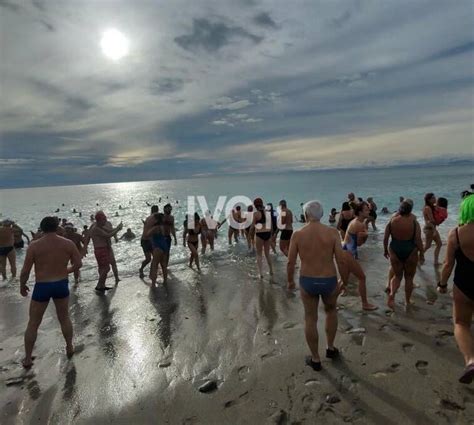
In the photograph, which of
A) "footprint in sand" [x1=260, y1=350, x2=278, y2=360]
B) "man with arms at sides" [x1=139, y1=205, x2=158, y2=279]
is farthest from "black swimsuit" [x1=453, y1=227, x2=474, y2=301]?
"man with arms at sides" [x1=139, y1=205, x2=158, y2=279]

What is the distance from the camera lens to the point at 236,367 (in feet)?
13.2

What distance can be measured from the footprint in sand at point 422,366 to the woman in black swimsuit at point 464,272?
1.83 ft

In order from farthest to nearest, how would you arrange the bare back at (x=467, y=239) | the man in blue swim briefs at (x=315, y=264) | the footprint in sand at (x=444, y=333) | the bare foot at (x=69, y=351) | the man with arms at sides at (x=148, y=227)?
the man with arms at sides at (x=148, y=227) < the bare foot at (x=69, y=351) < the footprint in sand at (x=444, y=333) < the man in blue swim briefs at (x=315, y=264) < the bare back at (x=467, y=239)

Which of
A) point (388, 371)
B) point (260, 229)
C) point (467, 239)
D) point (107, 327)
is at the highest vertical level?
point (467, 239)

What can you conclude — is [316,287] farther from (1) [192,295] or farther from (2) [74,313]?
(2) [74,313]

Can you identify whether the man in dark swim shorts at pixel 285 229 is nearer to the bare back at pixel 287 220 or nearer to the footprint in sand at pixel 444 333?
the bare back at pixel 287 220

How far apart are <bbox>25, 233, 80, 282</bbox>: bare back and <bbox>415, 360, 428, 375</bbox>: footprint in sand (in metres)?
4.70

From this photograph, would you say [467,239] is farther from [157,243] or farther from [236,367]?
[157,243]

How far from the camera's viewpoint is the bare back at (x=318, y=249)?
3676 mm

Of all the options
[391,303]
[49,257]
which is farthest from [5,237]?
[391,303]

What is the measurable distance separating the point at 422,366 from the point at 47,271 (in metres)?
4.93

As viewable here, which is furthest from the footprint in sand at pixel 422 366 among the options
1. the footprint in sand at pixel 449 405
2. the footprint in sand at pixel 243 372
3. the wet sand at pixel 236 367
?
the footprint in sand at pixel 243 372

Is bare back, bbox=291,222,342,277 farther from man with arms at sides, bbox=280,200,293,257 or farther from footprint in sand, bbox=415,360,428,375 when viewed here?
man with arms at sides, bbox=280,200,293,257

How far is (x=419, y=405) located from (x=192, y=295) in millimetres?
5056
